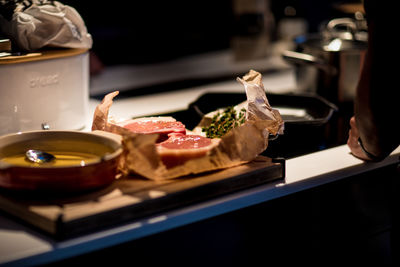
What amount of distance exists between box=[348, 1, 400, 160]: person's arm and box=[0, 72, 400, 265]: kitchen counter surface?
95 millimetres

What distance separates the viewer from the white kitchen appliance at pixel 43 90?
1.40 m

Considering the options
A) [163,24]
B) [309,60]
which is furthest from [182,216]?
[163,24]

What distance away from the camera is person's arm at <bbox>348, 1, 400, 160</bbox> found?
1248 mm

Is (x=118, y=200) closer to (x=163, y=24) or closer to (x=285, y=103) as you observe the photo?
(x=285, y=103)

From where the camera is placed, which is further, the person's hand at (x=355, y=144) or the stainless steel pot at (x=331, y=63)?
the stainless steel pot at (x=331, y=63)

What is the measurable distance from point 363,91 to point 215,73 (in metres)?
1.47

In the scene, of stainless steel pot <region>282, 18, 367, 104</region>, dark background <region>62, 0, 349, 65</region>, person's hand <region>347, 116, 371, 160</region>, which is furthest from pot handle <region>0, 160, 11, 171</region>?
dark background <region>62, 0, 349, 65</region>

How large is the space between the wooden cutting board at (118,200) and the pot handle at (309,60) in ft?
2.68

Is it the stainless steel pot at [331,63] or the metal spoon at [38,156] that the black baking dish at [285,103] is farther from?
the metal spoon at [38,156]

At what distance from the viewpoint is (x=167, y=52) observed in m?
4.52

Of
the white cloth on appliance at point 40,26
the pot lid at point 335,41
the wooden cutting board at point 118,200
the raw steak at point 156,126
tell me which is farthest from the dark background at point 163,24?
the wooden cutting board at point 118,200

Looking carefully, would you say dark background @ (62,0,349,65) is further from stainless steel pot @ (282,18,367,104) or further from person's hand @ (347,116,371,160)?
person's hand @ (347,116,371,160)

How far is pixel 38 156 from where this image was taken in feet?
3.69

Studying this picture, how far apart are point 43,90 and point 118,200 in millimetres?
550
